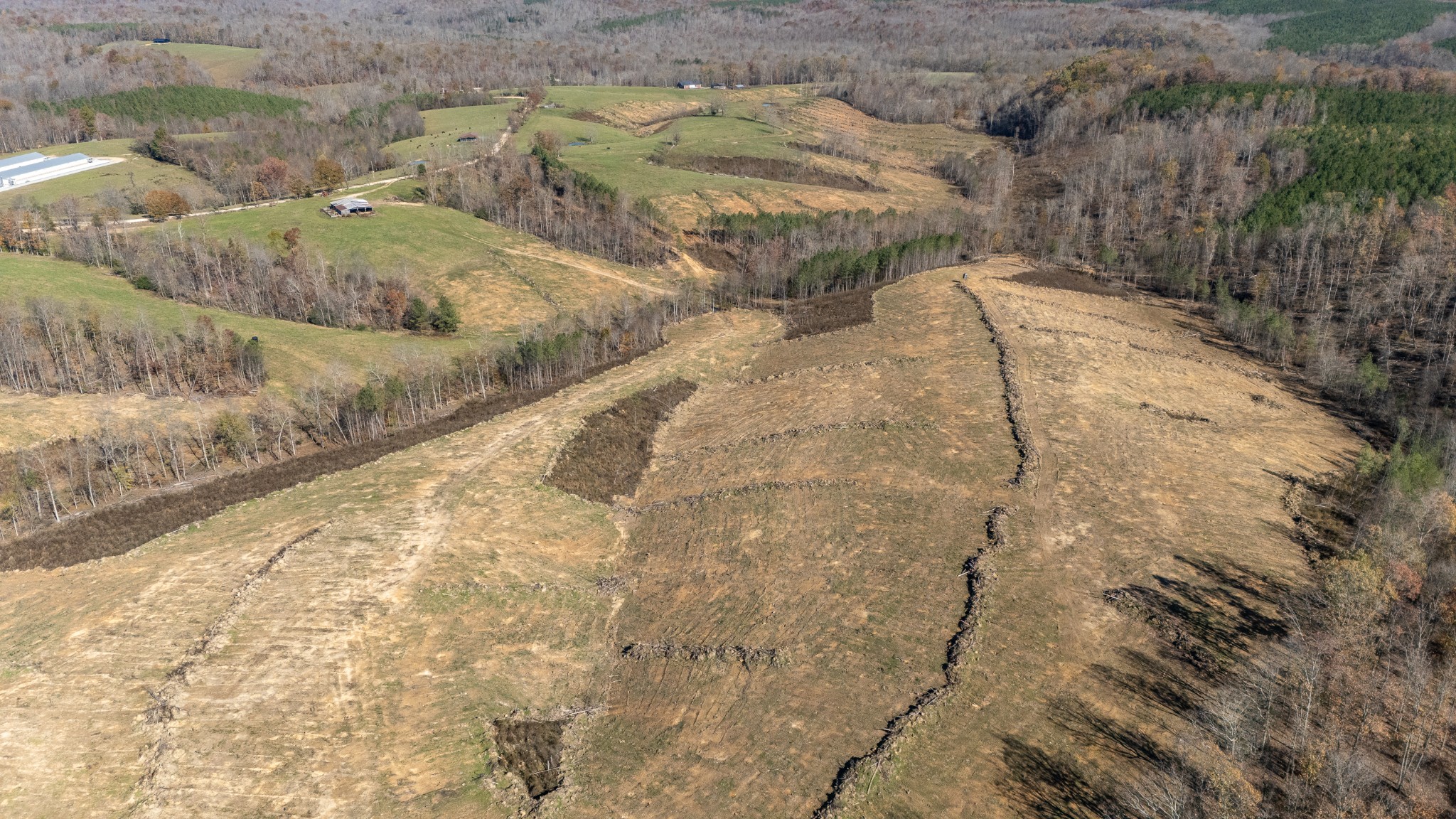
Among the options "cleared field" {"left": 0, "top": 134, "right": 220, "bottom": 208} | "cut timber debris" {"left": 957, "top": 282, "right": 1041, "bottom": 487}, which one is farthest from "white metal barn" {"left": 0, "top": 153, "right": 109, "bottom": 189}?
"cut timber debris" {"left": 957, "top": 282, "right": 1041, "bottom": 487}

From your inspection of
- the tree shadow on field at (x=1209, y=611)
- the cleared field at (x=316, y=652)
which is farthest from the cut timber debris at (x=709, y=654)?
the tree shadow on field at (x=1209, y=611)

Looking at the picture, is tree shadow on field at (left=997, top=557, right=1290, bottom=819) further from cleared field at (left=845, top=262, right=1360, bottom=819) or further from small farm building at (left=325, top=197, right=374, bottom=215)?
small farm building at (left=325, top=197, right=374, bottom=215)

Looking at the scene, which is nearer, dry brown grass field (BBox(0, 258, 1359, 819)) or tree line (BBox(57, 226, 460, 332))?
dry brown grass field (BBox(0, 258, 1359, 819))

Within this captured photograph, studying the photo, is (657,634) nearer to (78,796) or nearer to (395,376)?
(78,796)

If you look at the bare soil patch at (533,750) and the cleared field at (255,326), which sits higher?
the cleared field at (255,326)

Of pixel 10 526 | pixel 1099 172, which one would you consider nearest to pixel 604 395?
pixel 10 526

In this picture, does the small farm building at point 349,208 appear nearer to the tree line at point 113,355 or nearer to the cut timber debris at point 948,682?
the tree line at point 113,355

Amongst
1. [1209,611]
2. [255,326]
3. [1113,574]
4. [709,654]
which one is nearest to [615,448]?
[709,654]

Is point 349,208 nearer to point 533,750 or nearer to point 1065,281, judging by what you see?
point 1065,281
